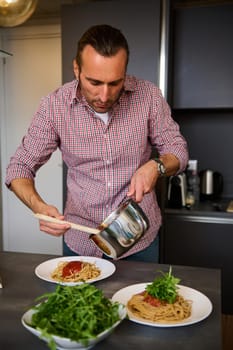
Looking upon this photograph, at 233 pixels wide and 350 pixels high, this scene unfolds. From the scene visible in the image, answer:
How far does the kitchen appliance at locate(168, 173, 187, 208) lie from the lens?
2.52 meters

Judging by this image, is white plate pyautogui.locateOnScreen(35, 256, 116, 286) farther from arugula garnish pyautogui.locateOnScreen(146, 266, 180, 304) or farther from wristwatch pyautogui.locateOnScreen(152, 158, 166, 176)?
wristwatch pyautogui.locateOnScreen(152, 158, 166, 176)

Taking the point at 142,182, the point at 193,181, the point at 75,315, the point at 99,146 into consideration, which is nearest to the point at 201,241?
the point at 193,181

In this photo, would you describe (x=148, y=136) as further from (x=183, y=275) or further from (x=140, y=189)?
(x=183, y=275)

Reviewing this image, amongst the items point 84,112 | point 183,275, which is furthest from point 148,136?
point 183,275

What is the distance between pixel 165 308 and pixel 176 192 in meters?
1.60

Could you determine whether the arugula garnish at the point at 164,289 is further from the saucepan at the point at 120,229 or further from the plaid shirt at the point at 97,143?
the plaid shirt at the point at 97,143

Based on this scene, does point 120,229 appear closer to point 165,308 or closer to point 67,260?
point 165,308

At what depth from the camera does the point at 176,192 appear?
2521 mm

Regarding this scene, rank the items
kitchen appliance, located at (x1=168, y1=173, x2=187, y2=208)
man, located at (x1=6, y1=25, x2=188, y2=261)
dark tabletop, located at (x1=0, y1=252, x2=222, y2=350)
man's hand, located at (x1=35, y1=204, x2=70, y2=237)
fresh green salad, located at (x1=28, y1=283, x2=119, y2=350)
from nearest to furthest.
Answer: fresh green salad, located at (x1=28, y1=283, x2=119, y2=350) < dark tabletop, located at (x1=0, y1=252, x2=222, y2=350) < man's hand, located at (x1=35, y1=204, x2=70, y2=237) < man, located at (x1=6, y1=25, x2=188, y2=261) < kitchen appliance, located at (x1=168, y1=173, x2=187, y2=208)

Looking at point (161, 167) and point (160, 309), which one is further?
point (161, 167)

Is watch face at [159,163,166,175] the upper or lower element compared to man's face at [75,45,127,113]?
lower

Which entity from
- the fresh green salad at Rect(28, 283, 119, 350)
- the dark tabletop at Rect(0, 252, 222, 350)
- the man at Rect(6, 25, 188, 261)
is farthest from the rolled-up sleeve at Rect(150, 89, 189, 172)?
the fresh green salad at Rect(28, 283, 119, 350)

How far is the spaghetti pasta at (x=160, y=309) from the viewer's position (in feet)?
3.07

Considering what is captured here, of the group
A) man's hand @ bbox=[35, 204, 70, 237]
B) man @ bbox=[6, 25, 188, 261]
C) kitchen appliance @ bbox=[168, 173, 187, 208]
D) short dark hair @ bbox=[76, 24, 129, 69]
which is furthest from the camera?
kitchen appliance @ bbox=[168, 173, 187, 208]
